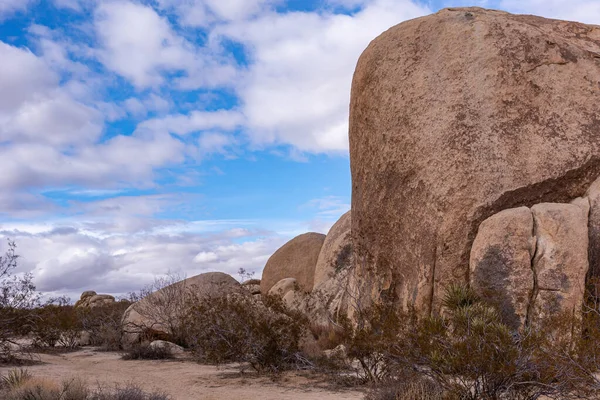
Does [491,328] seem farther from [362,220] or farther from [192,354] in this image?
[192,354]

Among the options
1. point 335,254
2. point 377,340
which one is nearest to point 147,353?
point 335,254

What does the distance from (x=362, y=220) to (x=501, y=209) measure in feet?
12.2

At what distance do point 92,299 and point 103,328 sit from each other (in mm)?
17638

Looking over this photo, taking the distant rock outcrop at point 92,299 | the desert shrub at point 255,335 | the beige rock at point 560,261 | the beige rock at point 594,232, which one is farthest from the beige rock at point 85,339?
the beige rock at point 594,232

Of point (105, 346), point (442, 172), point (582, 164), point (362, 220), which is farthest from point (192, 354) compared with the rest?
point (582, 164)

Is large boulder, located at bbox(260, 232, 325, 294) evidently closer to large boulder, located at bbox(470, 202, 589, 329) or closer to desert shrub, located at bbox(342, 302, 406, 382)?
large boulder, located at bbox(470, 202, 589, 329)

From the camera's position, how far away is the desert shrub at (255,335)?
12.2 meters

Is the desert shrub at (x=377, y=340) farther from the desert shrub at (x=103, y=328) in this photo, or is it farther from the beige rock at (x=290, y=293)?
the desert shrub at (x=103, y=328)

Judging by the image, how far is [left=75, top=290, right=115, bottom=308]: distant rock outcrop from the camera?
33.2 metres

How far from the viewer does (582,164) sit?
43.9ft

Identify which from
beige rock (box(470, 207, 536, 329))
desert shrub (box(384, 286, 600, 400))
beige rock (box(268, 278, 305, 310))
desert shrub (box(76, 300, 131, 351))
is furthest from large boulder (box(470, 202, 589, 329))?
desert shrub (box(76, 300, 131, 351))

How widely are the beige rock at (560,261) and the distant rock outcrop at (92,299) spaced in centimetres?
2481

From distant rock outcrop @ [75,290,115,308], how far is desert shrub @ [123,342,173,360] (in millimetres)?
16710

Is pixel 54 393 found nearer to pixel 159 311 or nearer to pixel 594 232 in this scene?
pixel 594 232
